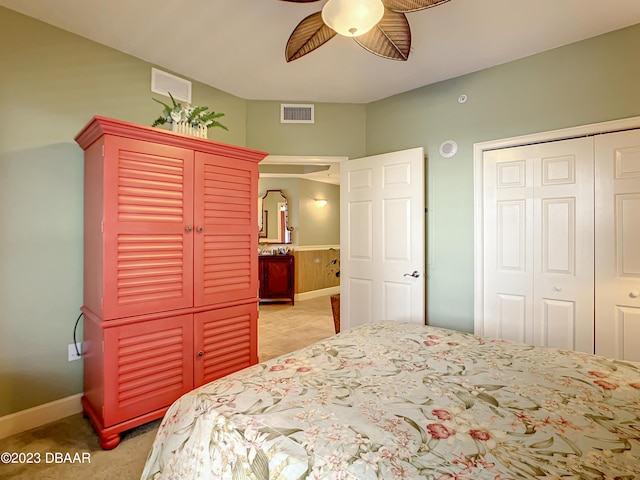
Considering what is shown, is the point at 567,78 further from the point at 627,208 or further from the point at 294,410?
the point at 294,410

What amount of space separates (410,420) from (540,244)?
2123 millimetres

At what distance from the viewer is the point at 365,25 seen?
57.3 inches

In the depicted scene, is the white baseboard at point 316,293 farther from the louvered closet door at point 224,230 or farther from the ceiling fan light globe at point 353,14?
the ceiling fan light globe at point 353,14

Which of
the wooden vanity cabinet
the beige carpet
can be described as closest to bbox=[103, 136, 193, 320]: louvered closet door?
the beige carpet

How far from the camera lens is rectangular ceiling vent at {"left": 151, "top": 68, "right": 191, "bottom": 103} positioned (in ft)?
8.34

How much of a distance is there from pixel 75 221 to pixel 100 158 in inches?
24.4

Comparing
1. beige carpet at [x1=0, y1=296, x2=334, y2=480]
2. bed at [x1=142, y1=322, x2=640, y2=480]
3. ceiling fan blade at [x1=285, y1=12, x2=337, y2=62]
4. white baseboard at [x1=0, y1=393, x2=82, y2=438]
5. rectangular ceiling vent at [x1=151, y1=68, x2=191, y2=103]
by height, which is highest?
rectangular ceiling vent at [x1=151, y1=68, x2=191, y2=103]

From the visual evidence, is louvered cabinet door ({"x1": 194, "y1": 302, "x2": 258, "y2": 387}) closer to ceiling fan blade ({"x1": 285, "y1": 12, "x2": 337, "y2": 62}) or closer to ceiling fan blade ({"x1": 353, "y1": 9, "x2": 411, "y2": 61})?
ceiling fan blade ({"x1": 285, "y1": 12, "x2": 337, "y2": 62})

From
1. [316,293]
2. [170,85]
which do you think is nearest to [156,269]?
[170,85]

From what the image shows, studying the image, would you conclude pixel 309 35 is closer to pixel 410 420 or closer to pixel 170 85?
pixel 170 85

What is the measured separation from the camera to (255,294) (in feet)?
8.23

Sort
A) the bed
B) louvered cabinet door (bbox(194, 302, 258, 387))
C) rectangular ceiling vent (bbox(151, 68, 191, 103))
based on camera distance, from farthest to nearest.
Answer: rectangular ceiling vent (bbox(151, 68, 191, 103)) → louvered cabinet door (bbox(194, 302, 258, 387)) → the bed

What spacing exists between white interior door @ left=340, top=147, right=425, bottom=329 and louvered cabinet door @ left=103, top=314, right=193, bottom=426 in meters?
1.63

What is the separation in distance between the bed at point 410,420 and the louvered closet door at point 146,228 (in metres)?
1.05
